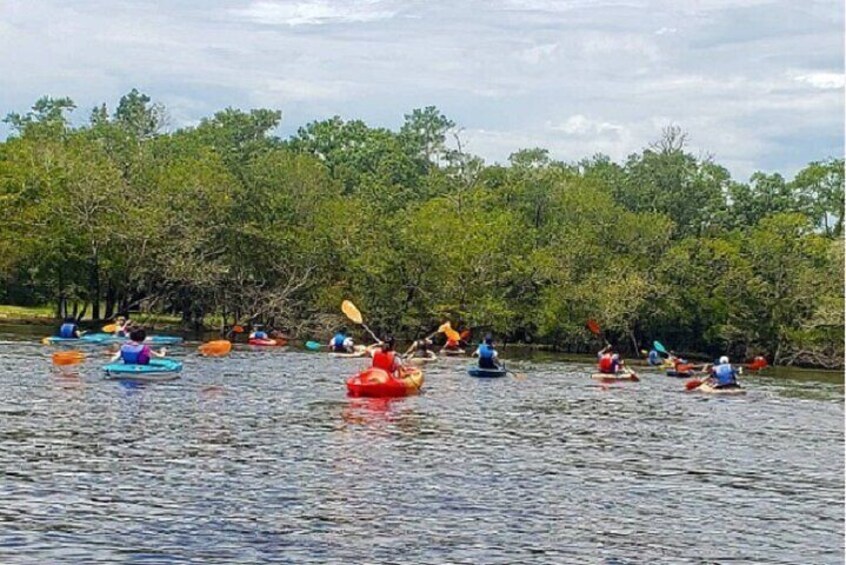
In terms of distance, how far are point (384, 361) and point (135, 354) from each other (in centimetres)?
653

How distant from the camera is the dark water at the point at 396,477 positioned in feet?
49.3

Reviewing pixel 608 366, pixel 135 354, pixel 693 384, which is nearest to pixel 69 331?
pixel 135 354

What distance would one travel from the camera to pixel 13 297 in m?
66.5

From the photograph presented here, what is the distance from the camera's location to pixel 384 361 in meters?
32.4

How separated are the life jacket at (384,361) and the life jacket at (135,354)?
6033 mm

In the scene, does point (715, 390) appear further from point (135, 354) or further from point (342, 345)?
point (135, 354)

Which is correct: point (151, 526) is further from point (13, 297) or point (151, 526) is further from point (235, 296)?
point (13, 297)

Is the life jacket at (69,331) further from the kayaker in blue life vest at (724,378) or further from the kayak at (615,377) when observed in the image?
the kayaker in blue life vest at (724,378)

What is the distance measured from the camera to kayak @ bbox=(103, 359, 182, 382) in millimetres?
32188

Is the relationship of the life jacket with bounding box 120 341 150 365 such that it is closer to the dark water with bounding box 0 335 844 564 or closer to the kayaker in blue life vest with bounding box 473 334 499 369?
the dark water with bounding box 0 335 844 564

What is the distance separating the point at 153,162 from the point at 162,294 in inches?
370

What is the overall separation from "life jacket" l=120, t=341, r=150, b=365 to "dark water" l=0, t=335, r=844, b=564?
3.44 feet

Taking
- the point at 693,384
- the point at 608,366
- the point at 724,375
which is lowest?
the point at 693,384

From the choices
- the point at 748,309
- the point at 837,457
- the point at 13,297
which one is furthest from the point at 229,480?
the point at 13,297
